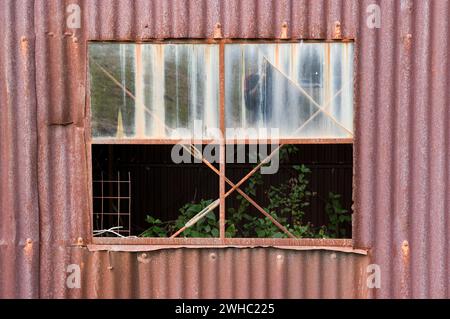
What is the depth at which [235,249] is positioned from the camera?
12.4 ft

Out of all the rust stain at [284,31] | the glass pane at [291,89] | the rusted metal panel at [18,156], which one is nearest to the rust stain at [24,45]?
the rusted metal panel at [18,156]

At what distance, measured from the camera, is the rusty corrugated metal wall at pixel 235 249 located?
3.69m

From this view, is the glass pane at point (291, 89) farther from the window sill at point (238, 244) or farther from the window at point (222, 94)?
the window sill at point (238, 244)

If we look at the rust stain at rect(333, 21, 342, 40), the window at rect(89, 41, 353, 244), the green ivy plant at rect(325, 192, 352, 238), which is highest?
the rust stain at rect(333, 21, 342, 40)

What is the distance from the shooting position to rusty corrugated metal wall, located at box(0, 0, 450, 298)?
145 inches

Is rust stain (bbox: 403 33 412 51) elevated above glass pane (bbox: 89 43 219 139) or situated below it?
above

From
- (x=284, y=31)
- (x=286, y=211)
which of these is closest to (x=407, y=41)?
(x=284, y=31)

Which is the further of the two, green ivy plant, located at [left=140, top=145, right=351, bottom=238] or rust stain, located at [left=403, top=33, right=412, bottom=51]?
green ivy plant, located at [left=140, top=145, right=351, bottom=238]

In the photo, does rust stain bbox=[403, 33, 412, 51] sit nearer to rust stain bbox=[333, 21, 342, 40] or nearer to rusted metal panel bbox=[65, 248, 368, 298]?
rust stain bbox=[333, 21, 342, 40]

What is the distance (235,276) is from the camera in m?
3.79

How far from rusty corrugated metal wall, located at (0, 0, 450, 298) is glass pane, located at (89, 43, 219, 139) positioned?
112 mm

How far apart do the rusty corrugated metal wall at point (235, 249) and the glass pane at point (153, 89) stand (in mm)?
112

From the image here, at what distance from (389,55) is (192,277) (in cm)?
223

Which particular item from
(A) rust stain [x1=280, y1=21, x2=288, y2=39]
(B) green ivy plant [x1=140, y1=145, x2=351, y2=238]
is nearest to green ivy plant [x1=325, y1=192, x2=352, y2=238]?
(B) green ivy plant [x1=140, y1=145, x2=351, y2=238]
